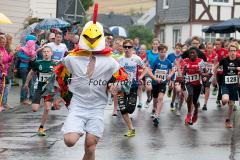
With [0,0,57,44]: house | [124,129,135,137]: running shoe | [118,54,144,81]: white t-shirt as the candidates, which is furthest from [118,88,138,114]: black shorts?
[0,0,57,44]: house

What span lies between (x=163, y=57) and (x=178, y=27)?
32539 mm

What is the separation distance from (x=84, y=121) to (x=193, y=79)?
303 inches

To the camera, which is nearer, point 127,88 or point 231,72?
point 127,88

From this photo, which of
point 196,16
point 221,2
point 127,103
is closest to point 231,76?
point 127,103

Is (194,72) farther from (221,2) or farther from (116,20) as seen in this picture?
(116,20)

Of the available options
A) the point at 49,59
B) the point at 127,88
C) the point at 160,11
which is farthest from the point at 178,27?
the point at 127,88

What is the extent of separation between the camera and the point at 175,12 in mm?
50531

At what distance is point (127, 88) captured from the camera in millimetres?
9453

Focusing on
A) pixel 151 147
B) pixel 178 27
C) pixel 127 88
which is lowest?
pixel 151 147

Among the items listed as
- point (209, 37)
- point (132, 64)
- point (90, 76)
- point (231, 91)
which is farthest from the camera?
point (209, 37)

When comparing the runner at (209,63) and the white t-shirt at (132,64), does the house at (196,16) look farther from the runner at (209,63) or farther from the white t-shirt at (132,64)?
the white t-shirt at (132,64)

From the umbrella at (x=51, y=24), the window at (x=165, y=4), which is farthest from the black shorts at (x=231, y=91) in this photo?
the window at (x=165, y=4)

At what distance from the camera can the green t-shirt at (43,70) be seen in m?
14.3

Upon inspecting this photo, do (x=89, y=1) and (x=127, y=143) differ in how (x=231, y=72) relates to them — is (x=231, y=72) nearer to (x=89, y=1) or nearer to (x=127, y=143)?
(x=127, y=143)
